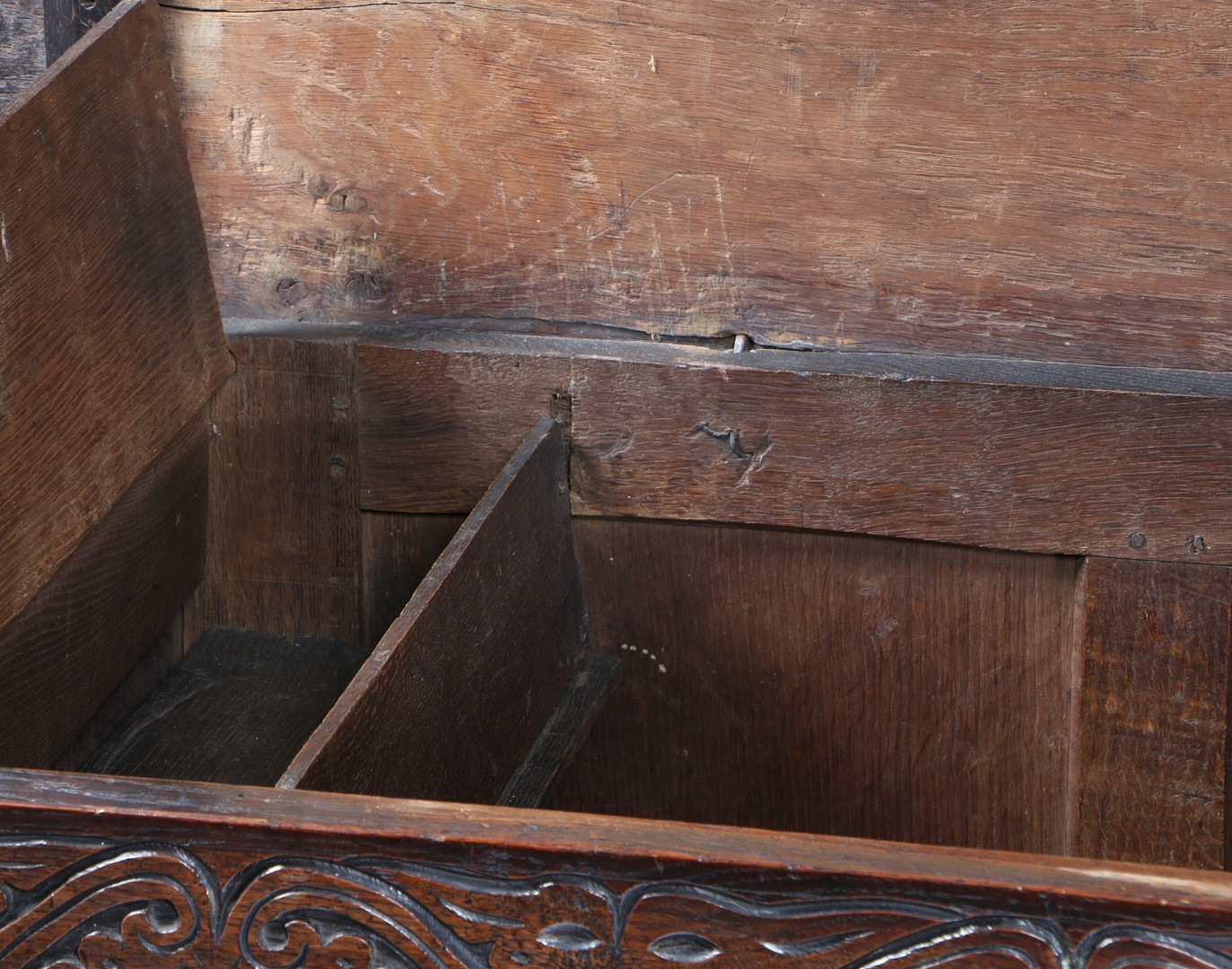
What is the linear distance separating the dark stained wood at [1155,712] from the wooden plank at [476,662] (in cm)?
53

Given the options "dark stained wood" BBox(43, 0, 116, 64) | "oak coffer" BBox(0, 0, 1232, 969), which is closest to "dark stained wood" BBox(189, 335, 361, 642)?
"oak coffer" BBox(0, 0, 1232, 969)

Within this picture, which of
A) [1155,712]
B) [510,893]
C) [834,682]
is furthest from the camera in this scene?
[834,682]

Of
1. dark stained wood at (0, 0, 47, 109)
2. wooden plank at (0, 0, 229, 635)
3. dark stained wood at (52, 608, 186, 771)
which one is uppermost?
dark stained wood at (0, 0, 47, 109)

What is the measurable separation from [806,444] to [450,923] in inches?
25.9

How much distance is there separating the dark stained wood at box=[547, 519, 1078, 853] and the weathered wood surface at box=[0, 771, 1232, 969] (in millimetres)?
621

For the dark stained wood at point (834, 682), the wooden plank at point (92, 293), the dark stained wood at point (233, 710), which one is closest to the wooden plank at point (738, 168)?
the wooden plank at point (92, 293)

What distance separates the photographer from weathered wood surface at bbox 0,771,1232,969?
58cm

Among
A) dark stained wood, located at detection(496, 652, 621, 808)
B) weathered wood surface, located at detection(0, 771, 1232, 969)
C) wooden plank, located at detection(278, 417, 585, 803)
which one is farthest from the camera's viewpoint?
dark stained wood, located at detection(496, 652, 621, 808)

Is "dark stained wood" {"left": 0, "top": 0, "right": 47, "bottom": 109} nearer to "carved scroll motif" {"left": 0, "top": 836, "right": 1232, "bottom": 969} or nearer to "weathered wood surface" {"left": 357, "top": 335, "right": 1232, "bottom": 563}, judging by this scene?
"weathered wood surface" {"left": 357, "top": 335, "right": 1232, "bottom": 563}

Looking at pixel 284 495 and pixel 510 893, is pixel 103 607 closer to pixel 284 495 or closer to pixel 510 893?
pixel 284 495

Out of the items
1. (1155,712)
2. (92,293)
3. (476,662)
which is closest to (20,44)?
(92,293)

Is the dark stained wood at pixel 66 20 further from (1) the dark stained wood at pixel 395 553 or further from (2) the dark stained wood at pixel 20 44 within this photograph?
(1) the dark stained wood at pixel 395 553

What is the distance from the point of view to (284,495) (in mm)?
1281

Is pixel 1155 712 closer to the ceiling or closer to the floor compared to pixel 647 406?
closer to the floor
